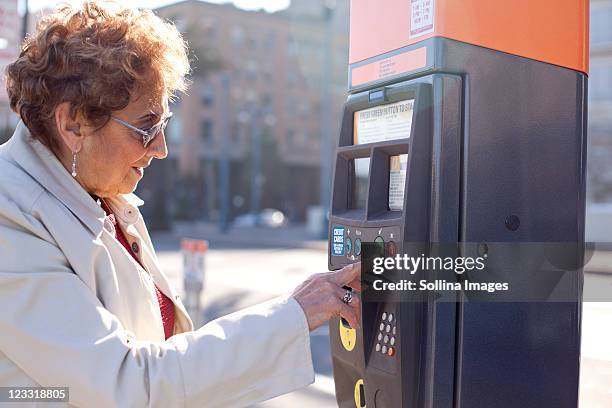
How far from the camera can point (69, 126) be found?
1.60 meters

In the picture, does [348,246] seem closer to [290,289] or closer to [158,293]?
[158,293]

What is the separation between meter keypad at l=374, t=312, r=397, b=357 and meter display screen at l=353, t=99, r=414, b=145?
19.5 inches

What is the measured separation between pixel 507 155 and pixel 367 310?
0.57m

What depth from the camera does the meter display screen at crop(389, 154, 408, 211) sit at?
1.92 m

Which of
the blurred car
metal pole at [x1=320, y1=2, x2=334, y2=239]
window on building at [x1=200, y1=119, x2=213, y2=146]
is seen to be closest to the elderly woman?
metal pole at [x1=320, y1=2, x2=334, y2=239]

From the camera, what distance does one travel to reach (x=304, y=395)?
4426 millimetres

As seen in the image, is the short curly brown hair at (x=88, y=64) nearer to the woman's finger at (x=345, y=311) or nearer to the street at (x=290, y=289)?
the woman's finger at (x=345, y=311)

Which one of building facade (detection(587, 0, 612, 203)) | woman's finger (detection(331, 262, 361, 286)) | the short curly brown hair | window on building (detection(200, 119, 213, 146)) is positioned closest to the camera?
the short curly brown hair

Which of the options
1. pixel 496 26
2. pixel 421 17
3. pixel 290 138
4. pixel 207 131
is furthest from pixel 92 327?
pixel 290 138

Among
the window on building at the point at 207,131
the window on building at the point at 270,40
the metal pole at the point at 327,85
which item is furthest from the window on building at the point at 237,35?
the metal pole at the point at 327,85

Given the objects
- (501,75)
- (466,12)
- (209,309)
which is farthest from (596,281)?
(209,309)

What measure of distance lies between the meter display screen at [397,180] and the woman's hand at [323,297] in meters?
0.32

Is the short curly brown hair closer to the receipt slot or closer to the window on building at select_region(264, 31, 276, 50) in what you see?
the receipt slot

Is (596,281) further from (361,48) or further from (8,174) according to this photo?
(8,174)
